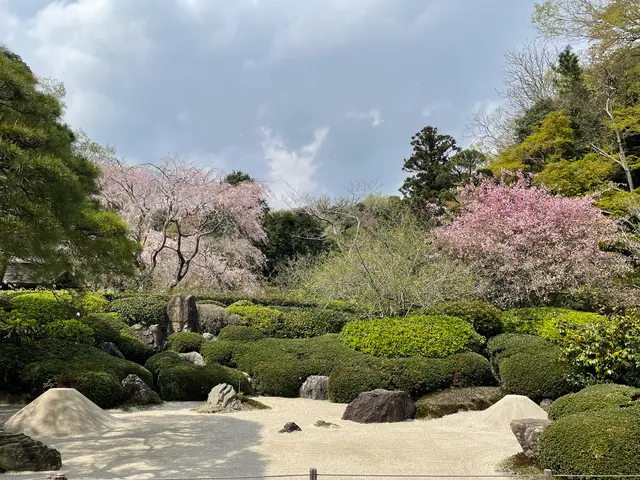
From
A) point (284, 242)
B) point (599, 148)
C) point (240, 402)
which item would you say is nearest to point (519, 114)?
point (599, 148)

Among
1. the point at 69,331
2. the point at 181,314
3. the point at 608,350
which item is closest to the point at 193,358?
the point at 181,314

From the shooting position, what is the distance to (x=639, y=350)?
8195 millimetres

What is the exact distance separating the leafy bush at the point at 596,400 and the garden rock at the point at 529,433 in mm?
414

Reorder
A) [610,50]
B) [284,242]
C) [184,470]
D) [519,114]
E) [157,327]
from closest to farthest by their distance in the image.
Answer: [184,470]
[157,327]
[610,50]
[519,114]
[284,242]

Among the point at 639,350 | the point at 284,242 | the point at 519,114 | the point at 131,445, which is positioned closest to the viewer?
the point at 131,445

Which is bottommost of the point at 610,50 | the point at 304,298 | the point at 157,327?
the point at 157,327

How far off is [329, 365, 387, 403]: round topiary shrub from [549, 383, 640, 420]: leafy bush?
3.65 m

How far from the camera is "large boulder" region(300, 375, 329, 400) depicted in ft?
33.4

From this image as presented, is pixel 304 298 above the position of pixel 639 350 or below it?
above

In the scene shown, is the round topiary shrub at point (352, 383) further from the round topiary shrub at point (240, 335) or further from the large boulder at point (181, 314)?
the large boulder at point (181, 314)

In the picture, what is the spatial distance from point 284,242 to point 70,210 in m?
24.4

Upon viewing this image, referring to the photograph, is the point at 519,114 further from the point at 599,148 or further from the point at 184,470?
the point at 184,470

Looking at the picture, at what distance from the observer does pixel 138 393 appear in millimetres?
9047

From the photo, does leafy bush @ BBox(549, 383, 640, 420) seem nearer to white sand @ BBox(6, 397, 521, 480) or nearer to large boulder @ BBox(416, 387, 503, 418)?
white sand @ BBox(6, 397, 521, 480)
